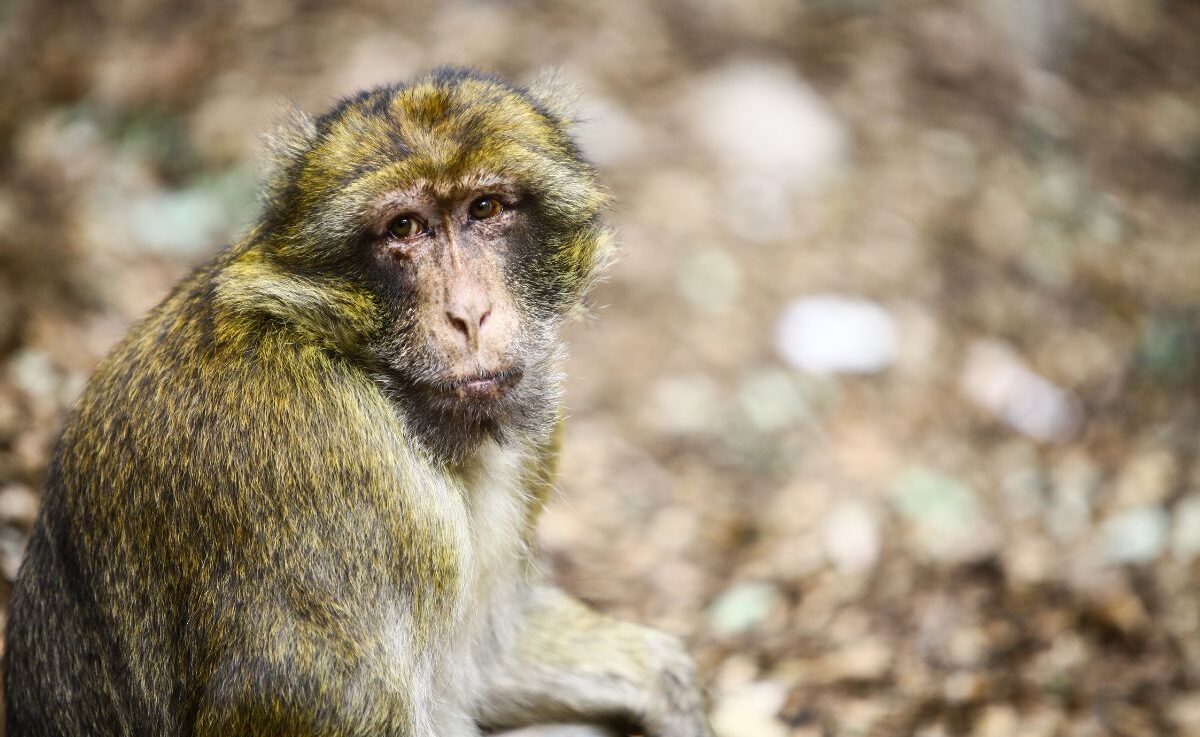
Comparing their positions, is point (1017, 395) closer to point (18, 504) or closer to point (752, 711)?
point (752, 711)

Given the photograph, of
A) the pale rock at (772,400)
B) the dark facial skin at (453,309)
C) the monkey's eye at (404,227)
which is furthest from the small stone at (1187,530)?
the monkey's eye at (404,227)

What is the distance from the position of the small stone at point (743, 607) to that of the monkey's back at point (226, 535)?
2.29 metres

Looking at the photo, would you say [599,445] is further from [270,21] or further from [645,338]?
[270,21]

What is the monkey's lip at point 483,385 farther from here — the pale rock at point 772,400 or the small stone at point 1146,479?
the small stone at point 1146,479

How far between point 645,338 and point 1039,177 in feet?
10.6

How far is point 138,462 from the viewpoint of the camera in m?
3.24

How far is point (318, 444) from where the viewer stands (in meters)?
3.22

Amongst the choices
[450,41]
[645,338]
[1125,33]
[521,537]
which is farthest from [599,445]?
[1125,33]

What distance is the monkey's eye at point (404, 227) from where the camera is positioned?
325 cm

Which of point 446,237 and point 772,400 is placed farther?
point 772,400

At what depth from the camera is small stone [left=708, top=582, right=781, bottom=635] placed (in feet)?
17.7

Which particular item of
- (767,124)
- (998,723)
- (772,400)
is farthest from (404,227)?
(767,124)

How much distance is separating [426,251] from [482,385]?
1.20 ft

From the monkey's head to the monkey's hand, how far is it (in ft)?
3.22
